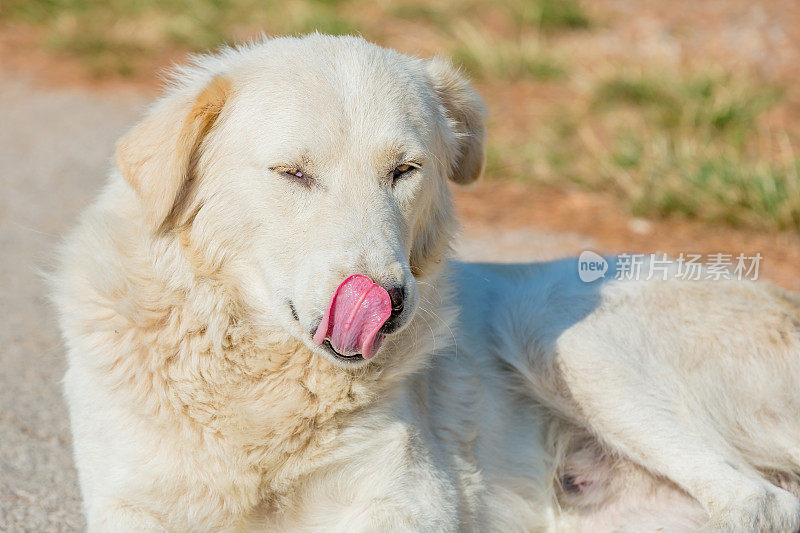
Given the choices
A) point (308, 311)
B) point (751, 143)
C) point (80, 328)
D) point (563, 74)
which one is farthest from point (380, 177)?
point (563, 74)

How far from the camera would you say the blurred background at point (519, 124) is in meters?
5.50

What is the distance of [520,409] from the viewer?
3.76 metres

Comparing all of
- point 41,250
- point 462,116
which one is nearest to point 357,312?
point 462,116

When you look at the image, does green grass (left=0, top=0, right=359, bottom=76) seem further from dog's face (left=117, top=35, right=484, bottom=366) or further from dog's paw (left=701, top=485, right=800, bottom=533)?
dog's paw (left=701, top=485, right=800, bottom=533)

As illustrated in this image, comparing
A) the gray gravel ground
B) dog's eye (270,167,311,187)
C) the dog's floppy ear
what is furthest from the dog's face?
the gray gravel ground

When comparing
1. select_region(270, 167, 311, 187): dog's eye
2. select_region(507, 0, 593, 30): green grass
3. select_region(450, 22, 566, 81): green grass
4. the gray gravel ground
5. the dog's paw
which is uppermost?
select_region(270, 167, 311, 187): dog's eye

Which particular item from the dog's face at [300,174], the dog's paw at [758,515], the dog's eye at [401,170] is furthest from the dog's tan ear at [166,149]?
the dog's paw at [758,515]

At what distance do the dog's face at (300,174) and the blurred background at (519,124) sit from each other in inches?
29.2

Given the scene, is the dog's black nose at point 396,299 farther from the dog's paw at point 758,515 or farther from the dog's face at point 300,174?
the dog's paw at point 758,515

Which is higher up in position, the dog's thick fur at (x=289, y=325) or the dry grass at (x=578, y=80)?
the dog's thick fur at (x=289, y=325)

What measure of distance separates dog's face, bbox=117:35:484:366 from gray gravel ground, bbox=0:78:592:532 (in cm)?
73

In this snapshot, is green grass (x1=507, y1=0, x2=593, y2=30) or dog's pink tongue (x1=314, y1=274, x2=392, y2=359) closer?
dog's pink tongue (x1=314, y1=274, x2=392, y2=359)

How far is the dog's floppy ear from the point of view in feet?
11.0

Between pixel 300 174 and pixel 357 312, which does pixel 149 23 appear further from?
pixel 357 312
